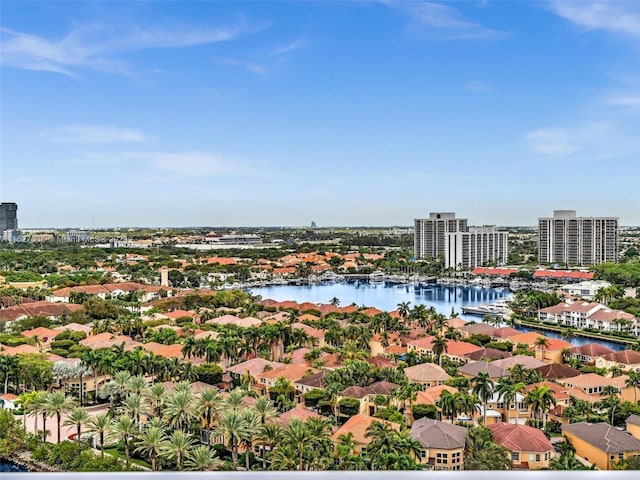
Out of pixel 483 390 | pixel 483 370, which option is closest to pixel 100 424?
pixel 483 390

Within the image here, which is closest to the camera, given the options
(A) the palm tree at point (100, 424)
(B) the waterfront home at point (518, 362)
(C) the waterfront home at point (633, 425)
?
(A) the palm tree at point (100, 424)

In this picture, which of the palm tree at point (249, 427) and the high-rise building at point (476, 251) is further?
the high-rise building at point (476, 251)

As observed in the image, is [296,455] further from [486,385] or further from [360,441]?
[486,385]

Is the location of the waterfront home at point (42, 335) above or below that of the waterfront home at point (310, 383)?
above

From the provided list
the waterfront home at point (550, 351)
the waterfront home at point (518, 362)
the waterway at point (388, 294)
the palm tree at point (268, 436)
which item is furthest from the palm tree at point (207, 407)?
the waterway at point (388, 294)

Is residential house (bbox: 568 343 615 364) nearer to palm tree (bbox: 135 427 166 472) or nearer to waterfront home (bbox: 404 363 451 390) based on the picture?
waterfront home (bbox: 404 363 451 390)

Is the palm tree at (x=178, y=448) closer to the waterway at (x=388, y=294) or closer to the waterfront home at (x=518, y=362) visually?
the waterfront home at (x=518, y=362)

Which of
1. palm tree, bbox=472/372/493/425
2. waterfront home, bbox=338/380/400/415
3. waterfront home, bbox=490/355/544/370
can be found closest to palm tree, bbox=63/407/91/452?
waterfront home, bbox=338/380/400/415

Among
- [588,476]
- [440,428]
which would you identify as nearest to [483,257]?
[440,428]
